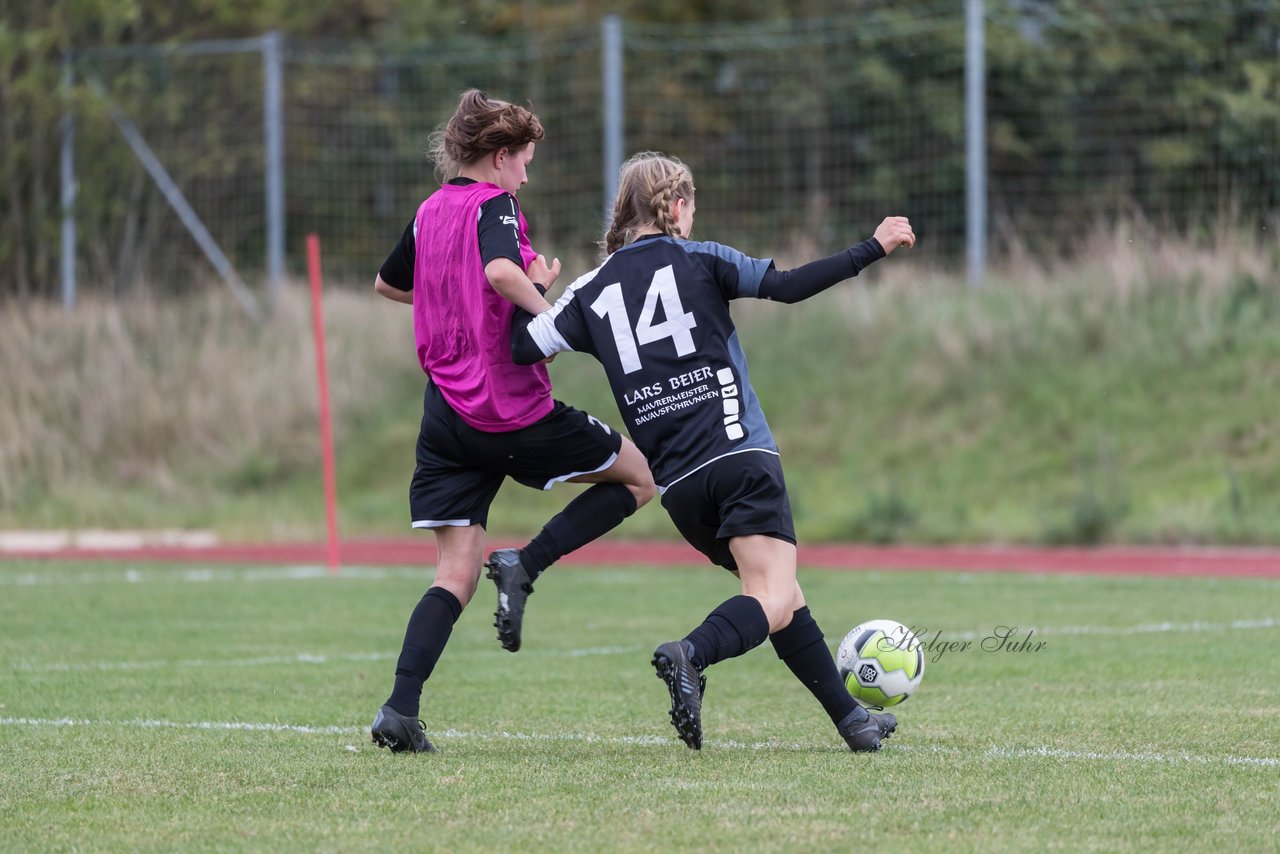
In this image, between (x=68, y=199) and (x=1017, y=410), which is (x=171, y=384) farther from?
(x=1017, y=410)

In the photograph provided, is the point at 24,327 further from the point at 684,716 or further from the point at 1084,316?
the point at 684,716

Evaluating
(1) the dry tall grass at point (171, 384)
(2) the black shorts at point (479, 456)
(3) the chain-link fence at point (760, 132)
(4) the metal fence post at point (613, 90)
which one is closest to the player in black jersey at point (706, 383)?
(2) the black shorts at point (479, 456)

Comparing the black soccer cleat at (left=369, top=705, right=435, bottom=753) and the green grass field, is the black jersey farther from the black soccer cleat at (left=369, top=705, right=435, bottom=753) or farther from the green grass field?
the black soccer cleat at (left=369, top=705, right=435, bottom=753)

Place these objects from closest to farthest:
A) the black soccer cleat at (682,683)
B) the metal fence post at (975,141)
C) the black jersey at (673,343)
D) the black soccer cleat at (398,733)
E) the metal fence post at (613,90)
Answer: the black soccer cleat at (682,683)
the black jersey at (673,343)
the black soccer cleat at (398,733)
the metal fence post at (975,141)
the metal fence post at (613,90)

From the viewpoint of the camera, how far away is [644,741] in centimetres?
579

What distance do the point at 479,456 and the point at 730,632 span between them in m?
1.09

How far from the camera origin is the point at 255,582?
1270 centimetres

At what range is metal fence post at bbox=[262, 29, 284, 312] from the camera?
2072 centimetres

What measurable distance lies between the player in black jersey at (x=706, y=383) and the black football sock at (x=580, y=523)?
20.6 inches

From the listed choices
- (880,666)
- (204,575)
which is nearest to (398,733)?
(880,666)

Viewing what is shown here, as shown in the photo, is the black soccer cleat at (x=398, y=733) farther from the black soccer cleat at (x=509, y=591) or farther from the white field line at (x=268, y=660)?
the white field line at (x=268, y=660)

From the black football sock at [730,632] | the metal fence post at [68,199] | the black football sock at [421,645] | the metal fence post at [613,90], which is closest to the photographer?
the black football sock at [730,632]

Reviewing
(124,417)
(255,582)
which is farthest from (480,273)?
(124,417)

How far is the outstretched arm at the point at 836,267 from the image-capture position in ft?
17.2
